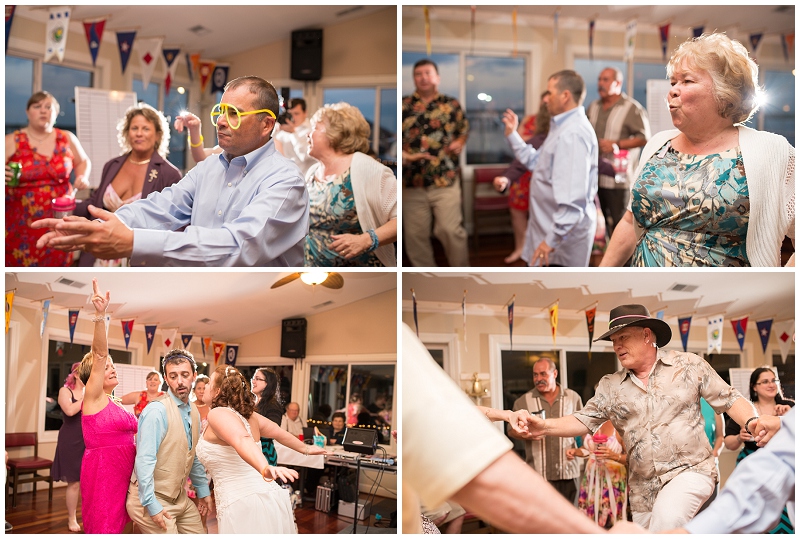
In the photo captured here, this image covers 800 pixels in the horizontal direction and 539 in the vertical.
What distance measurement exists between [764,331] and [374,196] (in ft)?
4.36

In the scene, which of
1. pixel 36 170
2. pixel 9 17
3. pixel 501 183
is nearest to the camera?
pixel 9 17

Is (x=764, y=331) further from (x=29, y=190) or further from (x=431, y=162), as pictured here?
(x=29, y=190)

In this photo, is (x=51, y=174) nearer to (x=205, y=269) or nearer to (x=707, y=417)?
(x=205, y=269)

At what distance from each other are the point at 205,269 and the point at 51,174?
0.77m

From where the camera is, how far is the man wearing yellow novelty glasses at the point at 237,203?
2.15 meters

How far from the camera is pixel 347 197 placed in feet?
8.05

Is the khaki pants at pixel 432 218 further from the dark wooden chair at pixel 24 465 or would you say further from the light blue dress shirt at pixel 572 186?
the dark wooden chair at pixel 24 465

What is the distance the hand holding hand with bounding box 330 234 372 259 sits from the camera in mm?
2439

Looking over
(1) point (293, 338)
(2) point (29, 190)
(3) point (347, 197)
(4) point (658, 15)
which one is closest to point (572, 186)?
(4) point (658, 15)

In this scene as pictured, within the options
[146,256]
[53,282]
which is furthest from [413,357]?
[53,282]

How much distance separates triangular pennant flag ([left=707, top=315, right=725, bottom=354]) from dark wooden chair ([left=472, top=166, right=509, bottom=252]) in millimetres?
1383

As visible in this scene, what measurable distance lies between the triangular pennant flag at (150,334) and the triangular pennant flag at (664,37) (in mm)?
2199

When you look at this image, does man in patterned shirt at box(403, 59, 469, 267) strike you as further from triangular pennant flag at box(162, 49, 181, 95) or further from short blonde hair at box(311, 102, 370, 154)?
triangular pennant flag at box(162, 49, 181, 95)

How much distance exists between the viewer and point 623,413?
2.30 meters
